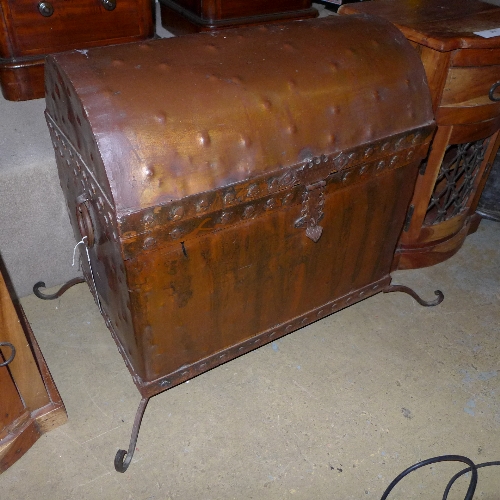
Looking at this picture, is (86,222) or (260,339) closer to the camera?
(86,222)

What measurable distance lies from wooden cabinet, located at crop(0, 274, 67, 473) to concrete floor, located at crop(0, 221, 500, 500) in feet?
0.16

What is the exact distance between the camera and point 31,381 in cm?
133

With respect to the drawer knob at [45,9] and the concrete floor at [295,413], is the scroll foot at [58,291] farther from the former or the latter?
the drawer knob at [45,9]

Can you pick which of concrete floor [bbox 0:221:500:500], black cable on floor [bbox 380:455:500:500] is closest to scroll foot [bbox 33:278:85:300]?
concrete floor [bbox 0:221:500:500]

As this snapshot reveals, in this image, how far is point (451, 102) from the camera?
157 cm

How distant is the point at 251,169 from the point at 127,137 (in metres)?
0.27

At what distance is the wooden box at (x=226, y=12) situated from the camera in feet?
6.25

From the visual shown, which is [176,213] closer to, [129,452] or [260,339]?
[260,339]

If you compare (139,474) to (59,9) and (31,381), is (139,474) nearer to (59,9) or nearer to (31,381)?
(31,381)

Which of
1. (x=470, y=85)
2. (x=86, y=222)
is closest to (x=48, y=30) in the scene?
(x=86, y=222)

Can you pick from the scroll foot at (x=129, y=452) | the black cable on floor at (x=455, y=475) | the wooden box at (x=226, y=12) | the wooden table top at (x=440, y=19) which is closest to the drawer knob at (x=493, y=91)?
the wooden table top at (x=440, y=19)

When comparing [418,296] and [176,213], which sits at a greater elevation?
[176,213]

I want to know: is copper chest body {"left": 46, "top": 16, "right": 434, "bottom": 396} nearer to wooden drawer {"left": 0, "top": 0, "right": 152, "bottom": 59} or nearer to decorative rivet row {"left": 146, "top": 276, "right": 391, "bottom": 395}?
decorative rivet row {"left": 146, "top": 276, "right": 391, "bottom": 395}

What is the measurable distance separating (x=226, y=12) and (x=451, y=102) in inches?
37.2
